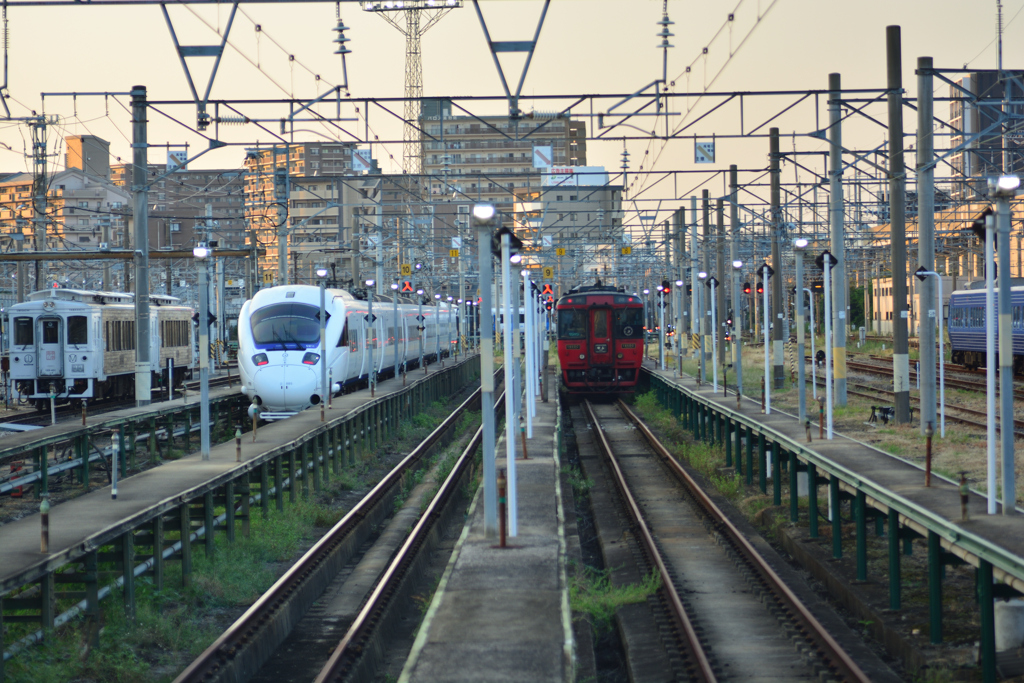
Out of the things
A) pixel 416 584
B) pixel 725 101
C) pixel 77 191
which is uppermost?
pixel 77 191

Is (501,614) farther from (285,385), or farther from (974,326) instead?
(974,326)

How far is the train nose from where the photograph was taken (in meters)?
23.3

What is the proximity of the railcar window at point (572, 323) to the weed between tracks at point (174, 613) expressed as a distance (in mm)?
16839

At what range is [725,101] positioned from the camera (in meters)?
16.8

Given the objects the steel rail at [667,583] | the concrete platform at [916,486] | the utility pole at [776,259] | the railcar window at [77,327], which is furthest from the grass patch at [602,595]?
the railcar window at [77,327]

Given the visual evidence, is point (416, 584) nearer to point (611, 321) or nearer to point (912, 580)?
point (912, 580)

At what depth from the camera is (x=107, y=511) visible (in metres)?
10.2

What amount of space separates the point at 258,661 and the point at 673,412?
20.6 metres

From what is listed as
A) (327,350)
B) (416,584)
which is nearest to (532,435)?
(327,350)

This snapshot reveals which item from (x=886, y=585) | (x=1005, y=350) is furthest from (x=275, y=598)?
(x=1005, y=350)

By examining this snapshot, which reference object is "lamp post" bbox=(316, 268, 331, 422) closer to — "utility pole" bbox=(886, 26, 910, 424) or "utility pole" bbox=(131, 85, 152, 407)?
"utility pole" bbox=(131, 85, 152, 407)

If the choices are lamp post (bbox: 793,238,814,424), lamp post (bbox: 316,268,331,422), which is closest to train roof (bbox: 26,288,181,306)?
lamp post (bbox: 316,268,331,422)

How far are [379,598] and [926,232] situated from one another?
10.8 metres

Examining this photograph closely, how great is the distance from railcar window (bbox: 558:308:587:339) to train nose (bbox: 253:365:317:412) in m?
10.2
